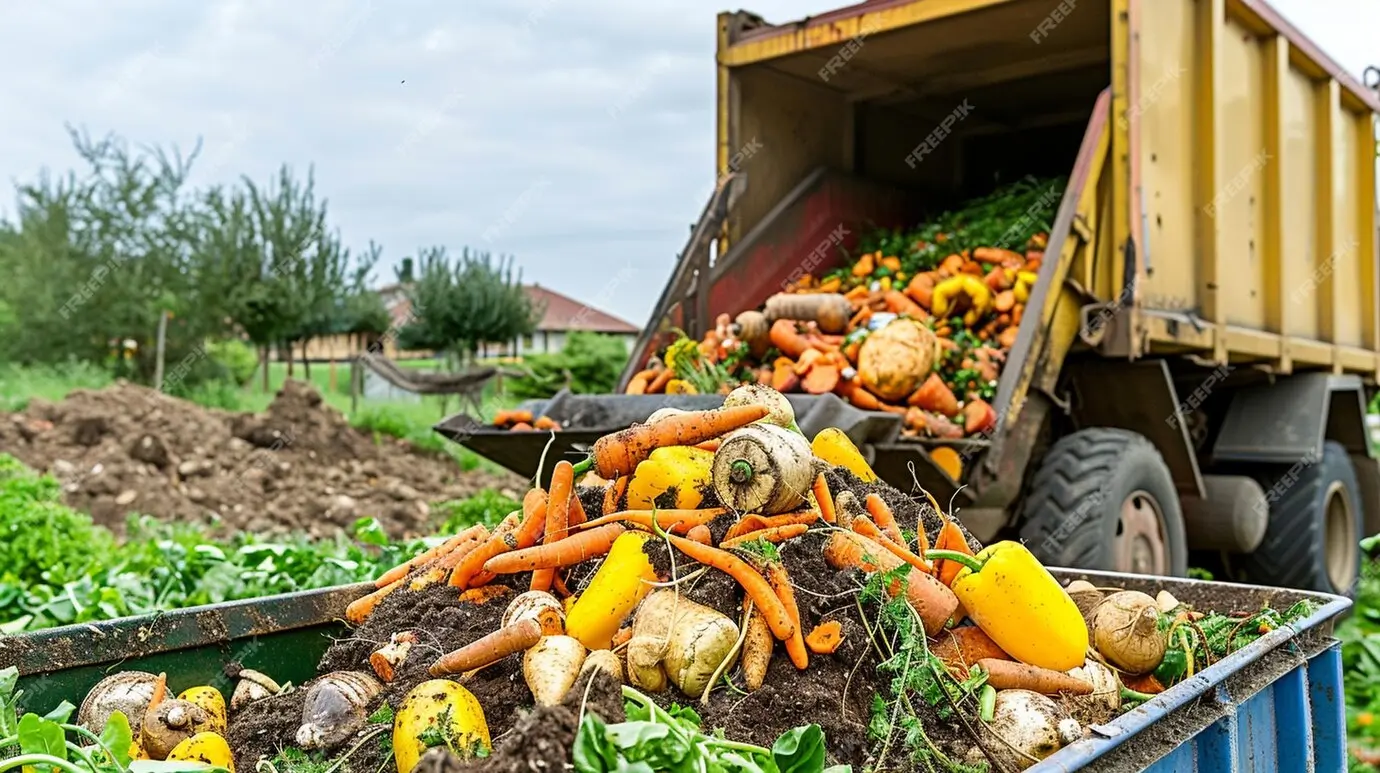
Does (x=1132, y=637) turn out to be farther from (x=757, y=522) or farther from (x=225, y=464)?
(x=225, y=464)

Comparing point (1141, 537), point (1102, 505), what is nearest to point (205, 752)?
point (1102, 505)

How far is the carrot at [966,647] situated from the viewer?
2184 mm

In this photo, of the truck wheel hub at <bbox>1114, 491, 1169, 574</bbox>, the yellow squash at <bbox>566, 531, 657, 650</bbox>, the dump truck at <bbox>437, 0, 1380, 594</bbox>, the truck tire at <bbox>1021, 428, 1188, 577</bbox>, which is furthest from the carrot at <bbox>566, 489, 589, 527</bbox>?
the truck wheel hub at <bbox>1114, 491, 1169, 574</bbox>

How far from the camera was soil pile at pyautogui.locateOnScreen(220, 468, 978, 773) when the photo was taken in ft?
5.48

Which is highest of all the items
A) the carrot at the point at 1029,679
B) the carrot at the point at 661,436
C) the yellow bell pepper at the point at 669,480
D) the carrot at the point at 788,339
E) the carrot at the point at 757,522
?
the carrot at the point at 788,339

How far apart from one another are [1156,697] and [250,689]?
191cm

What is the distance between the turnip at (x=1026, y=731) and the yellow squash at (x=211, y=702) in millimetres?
1488

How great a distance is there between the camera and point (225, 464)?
10.8m

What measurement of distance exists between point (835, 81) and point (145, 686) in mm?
5402

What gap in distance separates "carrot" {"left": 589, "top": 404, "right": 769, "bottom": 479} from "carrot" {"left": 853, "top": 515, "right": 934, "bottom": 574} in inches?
14.6

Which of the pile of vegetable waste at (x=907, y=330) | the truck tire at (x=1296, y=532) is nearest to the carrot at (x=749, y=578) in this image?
the pile of vegetable waste at (x=907, y=330)

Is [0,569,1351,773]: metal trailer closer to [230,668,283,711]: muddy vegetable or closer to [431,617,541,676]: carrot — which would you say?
[230,668,283,711]: muddy vegetable

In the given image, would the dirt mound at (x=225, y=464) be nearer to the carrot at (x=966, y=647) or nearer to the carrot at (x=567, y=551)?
the carrot at (x=567, y=551)

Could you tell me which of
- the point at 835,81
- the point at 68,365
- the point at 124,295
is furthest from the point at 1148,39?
the point at 68,365
